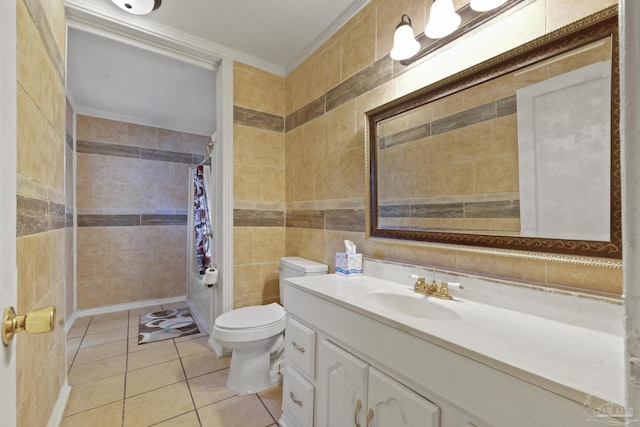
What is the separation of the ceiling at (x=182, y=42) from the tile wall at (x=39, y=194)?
34 cm

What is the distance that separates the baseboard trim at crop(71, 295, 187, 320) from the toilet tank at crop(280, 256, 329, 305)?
87.6 inches

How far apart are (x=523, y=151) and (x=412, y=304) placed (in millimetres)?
756

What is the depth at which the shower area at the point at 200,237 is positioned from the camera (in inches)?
117

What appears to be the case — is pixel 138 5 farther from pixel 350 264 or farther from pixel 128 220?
pixel 128 220

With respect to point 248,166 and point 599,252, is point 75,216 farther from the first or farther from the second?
point 599,252

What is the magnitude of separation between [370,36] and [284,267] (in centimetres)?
166

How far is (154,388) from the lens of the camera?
6.09 feet

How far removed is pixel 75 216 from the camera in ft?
10.2

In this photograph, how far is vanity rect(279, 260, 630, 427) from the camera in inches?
24.1

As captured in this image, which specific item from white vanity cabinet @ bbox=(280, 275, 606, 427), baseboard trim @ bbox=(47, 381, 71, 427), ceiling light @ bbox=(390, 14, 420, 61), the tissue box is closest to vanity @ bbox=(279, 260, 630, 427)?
white vanity cabinet @ bbox=(280, 275, 606, 427)

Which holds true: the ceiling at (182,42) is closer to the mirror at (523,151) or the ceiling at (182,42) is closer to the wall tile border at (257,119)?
the wall tile border at (257,119)

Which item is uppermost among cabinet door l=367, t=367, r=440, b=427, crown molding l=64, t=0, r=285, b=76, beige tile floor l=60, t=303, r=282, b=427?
crown molding l=64, t=0, r=285, b=76

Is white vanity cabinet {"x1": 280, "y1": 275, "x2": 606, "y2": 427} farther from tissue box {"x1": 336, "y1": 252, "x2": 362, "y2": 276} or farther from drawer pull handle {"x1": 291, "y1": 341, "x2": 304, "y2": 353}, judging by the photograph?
tissue box {"x1": 336, "y1": 252, "x2": 362, "y2": 276}

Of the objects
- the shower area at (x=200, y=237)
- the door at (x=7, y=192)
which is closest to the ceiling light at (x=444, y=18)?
the door at (x=7, y=192)
